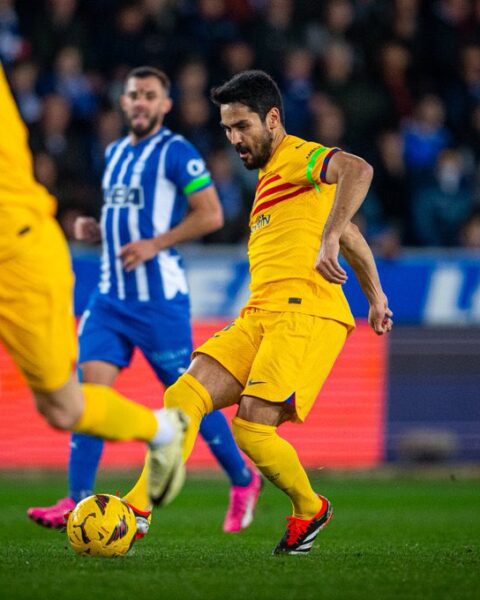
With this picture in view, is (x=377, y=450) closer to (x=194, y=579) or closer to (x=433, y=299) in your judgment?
(x=433, y=299)

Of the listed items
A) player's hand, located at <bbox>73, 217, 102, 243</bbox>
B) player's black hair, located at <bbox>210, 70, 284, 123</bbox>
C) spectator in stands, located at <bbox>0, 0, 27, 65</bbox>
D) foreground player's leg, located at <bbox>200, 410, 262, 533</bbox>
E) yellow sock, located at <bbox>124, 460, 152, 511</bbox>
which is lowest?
foreground player's leg, located at <bbox>200, 410, 262, 533</bbox>

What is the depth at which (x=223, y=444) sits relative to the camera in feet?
24.8

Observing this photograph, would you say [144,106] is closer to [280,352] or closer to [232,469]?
[232,469]

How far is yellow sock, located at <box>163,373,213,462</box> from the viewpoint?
5859mm

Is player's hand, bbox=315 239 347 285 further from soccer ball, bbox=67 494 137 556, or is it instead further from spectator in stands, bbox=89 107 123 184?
spectator in stands, bbox=89 107 123 184

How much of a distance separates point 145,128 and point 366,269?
223cm

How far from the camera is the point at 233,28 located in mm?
13977

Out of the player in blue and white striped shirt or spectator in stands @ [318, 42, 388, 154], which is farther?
spectator in stands @ [318, 42, 388, 154]

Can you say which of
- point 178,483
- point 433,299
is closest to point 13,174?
point 178,483

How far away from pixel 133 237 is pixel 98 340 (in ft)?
2.23

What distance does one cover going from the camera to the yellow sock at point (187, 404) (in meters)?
5.87

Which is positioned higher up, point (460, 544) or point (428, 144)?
point (428, 144)

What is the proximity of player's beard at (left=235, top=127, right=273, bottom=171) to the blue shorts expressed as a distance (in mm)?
1666

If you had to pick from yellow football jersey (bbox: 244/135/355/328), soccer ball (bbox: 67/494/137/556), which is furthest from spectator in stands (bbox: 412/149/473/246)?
soccer ball (bbox: 67/494/137/556)
